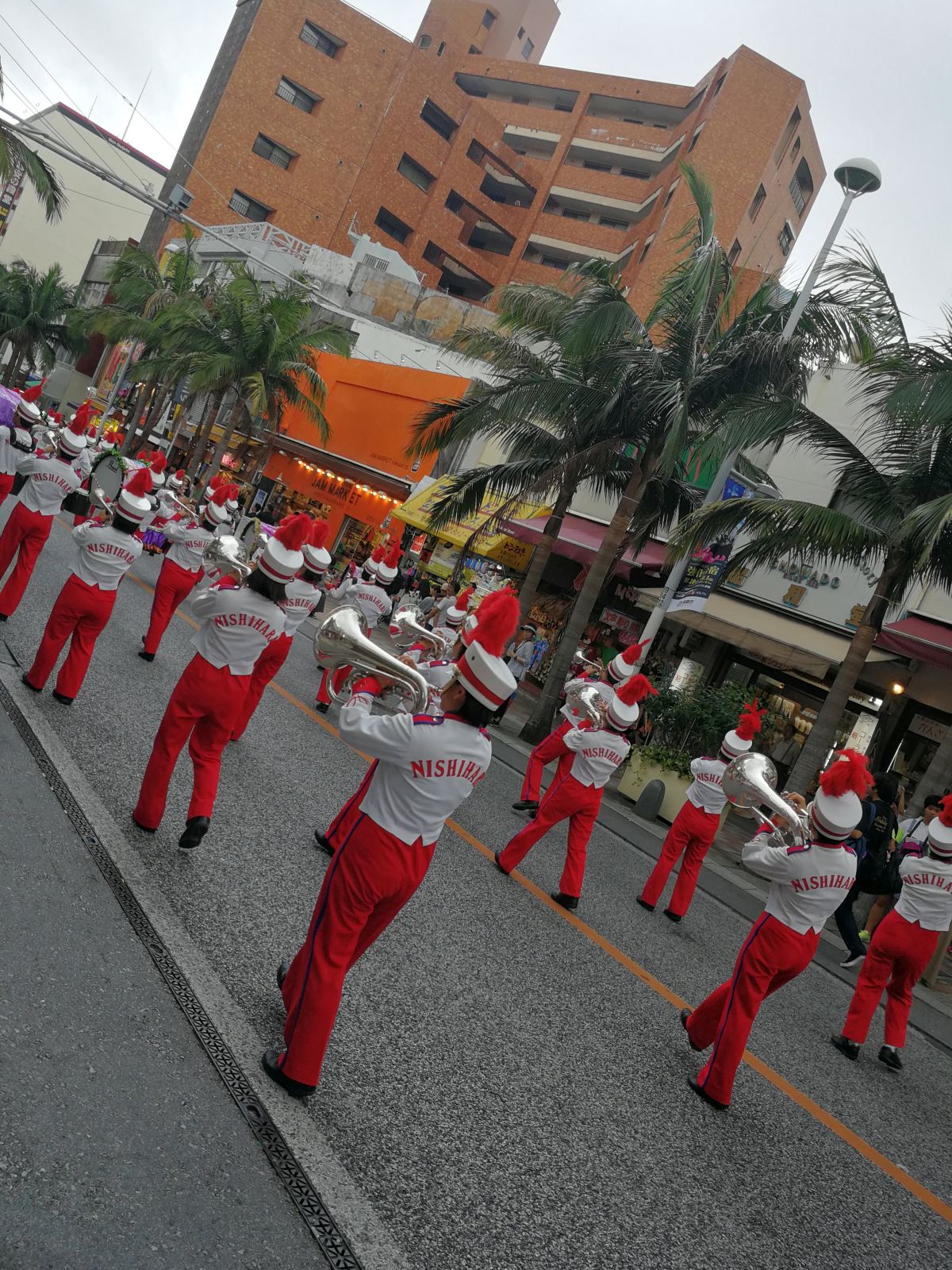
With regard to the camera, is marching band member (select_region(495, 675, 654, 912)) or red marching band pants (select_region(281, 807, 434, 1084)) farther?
marching band member (select_region(495, 675, 654, 912))

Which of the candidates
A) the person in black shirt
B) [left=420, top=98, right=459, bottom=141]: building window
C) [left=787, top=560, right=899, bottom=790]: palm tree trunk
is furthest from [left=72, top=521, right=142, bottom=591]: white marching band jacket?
[left=420, top=98, right=459, bottom=141]: building window

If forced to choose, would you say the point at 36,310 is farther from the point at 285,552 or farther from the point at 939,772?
the point at 285,552

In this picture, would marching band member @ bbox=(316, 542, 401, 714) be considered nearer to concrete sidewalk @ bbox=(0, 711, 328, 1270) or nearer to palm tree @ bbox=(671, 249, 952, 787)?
palm tree @ bbox=(671, 249, 952, 787)

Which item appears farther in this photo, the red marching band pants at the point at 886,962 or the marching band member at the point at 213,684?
the red marching band pants at the point at 886,962

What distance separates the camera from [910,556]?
11.9 meters

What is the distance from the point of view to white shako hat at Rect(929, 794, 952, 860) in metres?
6.99

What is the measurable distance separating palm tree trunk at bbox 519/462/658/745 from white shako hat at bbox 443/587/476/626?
289 centimetres

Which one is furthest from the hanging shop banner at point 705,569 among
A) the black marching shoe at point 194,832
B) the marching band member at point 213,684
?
the black marching shoe at point 194,832

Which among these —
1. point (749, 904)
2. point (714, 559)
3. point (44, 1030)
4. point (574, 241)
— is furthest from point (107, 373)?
point (44, 1030)

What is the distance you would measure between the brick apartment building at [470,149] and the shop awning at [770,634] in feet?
98.1

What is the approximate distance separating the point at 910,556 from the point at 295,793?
8.28 m

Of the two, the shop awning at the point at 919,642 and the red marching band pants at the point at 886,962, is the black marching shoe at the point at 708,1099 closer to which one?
the red marching band pants at the point at 886,962

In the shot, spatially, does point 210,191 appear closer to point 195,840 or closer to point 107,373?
point 107,373

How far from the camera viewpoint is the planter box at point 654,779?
12969 mm
